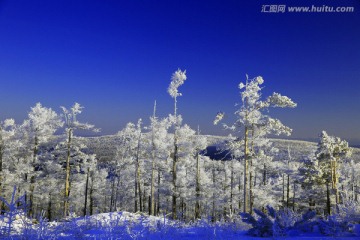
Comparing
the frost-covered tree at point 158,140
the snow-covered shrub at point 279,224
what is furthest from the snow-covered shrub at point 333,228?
the frost-covered tree at point 158,140

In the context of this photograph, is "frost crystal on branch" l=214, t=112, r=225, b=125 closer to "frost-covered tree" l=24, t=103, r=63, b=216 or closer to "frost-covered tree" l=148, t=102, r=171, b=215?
"frost-covered tree" l=148, t=102, r=171, b=215

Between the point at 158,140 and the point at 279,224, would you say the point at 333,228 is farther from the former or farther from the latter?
the point at 158,140

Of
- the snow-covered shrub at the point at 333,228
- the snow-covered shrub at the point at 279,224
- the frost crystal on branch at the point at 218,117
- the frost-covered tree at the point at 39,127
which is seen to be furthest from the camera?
the frost-covered tree at the point at 39,127

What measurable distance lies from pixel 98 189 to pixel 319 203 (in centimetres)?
3143

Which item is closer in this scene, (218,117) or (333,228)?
(333,228)

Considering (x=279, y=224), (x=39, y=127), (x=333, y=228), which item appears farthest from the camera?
(x=39, y=127)

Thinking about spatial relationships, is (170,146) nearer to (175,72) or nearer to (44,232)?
(175,72)

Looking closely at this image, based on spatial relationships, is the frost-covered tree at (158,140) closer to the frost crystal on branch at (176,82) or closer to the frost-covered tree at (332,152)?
the frost crystal on branch at (176,82)

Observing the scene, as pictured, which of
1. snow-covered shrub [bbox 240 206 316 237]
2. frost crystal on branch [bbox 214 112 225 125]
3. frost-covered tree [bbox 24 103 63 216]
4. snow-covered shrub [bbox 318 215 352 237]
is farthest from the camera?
frost-covered tree [bbox 24 103 63 216]

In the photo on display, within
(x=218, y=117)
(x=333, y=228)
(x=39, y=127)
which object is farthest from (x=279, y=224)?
(x=39, y=127)

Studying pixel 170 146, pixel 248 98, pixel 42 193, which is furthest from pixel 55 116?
pixel 248 98

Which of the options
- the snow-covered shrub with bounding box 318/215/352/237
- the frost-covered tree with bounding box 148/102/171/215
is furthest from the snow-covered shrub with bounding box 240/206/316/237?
the frost-covered tree with bounding box 148/102/171/215

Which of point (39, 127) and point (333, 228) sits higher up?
point (39, 127)

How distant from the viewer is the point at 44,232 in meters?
6.50
